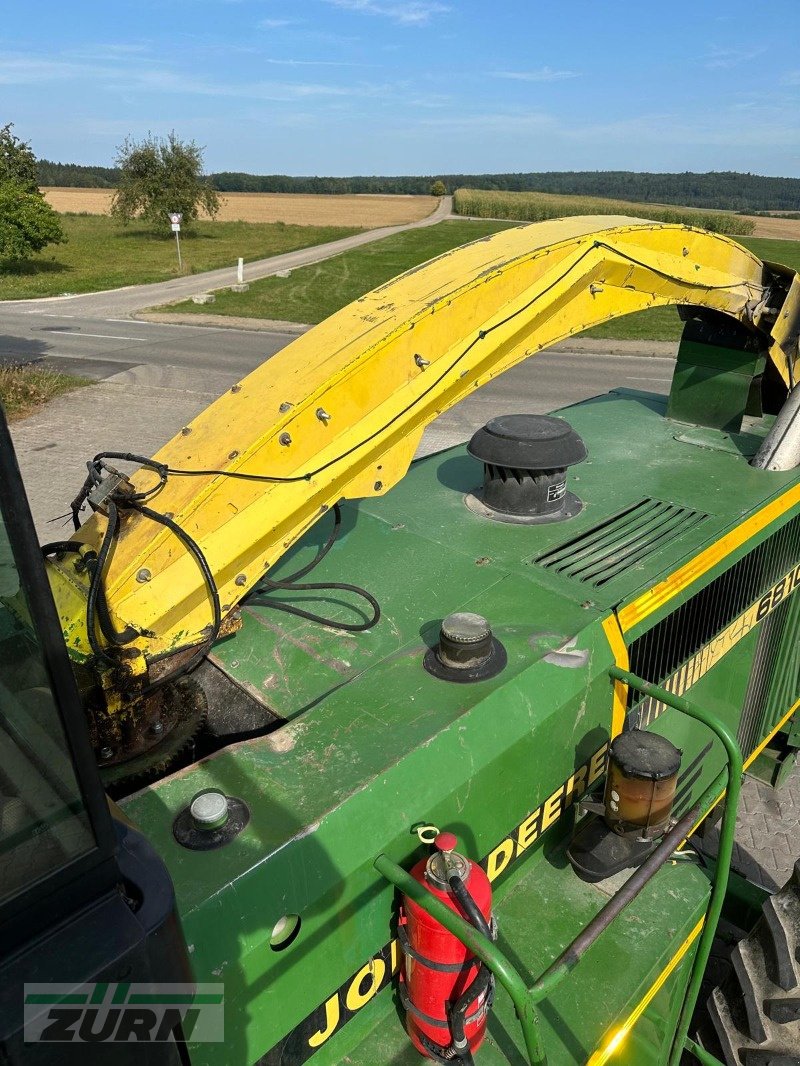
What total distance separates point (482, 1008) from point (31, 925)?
155cm

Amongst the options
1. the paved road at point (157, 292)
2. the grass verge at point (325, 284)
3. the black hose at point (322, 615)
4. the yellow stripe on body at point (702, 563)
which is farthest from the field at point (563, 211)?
the black hose at point (322, 615)

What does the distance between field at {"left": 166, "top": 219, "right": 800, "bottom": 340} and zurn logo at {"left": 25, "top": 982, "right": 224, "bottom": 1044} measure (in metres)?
18.3

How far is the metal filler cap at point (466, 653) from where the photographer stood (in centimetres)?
254

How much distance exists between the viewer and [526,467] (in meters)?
3.49

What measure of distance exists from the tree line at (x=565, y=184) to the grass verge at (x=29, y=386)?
81528 mm

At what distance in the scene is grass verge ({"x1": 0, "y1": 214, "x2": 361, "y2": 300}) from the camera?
27875 millimetres

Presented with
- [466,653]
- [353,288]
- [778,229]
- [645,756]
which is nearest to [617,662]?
[645,756]

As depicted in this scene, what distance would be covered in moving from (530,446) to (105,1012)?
279 centimetres

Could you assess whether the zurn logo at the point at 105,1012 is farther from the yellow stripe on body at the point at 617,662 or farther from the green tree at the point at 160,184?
the green tree at the point at 160,184

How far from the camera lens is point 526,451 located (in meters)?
3.48

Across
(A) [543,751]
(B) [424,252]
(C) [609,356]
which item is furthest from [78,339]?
(A) [543,751]

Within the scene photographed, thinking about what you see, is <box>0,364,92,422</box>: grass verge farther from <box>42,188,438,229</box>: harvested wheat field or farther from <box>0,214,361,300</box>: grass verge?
<box>42,188,438,229</box>: harvested wheat field

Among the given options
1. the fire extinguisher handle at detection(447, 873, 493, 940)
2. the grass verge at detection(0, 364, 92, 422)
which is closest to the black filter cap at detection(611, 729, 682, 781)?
the fire extinguisher handle at detection(447, 873, 493, 940)

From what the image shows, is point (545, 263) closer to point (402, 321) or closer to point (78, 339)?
point (402, 321)
